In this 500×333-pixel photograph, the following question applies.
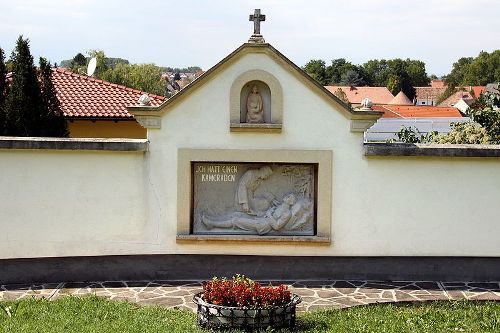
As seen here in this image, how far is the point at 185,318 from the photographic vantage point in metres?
9.40

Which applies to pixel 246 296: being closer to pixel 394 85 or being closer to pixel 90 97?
pixel 90 97

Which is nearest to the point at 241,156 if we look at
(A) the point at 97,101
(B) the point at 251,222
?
(B) the point at 251,222

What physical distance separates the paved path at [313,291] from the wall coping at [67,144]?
2294mm

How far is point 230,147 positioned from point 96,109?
45.7ft

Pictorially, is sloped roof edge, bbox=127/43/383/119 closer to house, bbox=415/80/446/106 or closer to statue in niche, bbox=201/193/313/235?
statue in niche, bbox=201/193/313/235

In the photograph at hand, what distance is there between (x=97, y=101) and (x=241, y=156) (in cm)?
1484

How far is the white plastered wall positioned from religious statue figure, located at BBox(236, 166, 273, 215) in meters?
0.44

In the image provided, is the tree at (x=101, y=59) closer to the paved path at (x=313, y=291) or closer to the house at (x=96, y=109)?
the house at (x=96, y=109)

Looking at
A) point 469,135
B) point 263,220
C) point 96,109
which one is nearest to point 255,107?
point 263,220

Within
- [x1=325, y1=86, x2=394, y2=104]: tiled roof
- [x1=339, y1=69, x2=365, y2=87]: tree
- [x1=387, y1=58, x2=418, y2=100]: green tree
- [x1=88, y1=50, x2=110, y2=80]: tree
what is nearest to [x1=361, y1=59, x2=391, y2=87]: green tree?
[x1=387, y1=58, x2=418, y2=100]: green tree

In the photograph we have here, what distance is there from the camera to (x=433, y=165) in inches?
455

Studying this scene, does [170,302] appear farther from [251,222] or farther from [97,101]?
[97,101]

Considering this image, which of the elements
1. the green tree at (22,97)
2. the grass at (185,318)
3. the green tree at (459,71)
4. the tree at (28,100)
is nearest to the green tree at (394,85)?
the green tree at (459,71)

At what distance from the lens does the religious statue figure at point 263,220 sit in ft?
38.1
